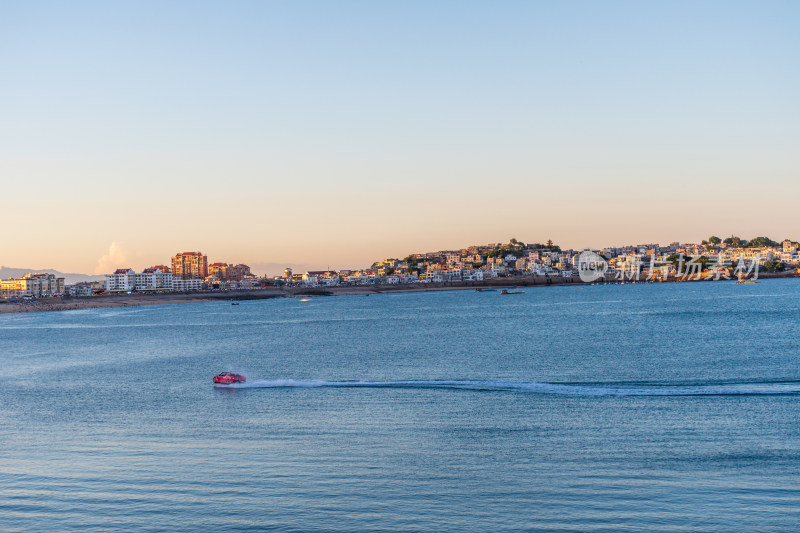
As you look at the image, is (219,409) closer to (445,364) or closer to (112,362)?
(445,364)

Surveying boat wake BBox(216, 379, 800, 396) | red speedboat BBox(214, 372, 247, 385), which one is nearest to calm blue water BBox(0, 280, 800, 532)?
boat wake BBox(216, 379, 800, 396)

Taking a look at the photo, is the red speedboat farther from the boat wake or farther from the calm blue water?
the calm blue water

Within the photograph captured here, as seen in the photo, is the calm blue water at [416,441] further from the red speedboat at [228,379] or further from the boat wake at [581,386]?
the red speedboat at [228,379]

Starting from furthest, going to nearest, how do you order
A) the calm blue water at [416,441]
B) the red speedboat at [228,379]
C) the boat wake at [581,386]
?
the red speedboat at [228,379], the boat wake at [581,386], the calm blue water at [416,441]

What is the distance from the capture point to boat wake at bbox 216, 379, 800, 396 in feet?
117

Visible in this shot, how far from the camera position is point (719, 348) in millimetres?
54062

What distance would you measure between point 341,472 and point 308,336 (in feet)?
181

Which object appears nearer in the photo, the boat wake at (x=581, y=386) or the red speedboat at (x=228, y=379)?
the boat wake at (x=581, y=386)

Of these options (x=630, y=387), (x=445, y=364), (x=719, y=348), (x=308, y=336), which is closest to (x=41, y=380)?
(x=445, y=364)

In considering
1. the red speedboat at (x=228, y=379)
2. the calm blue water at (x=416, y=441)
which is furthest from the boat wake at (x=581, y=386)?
the red speedboat at (x=228, y=379)

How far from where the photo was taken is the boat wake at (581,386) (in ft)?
117

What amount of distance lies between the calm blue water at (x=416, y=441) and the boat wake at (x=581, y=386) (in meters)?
0.18

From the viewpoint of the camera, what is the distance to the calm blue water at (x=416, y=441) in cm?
1980

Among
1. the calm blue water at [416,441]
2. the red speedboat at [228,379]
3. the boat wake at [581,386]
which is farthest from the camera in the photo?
the red speedboat at [228,379]
